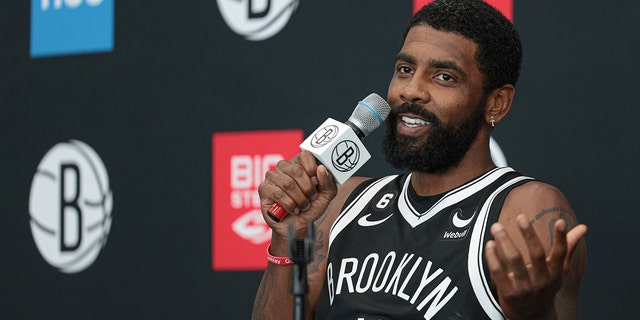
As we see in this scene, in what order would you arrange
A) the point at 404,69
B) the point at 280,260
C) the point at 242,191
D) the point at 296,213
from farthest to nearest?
1. the point at 242,191
2. the point at 404,69
3. the point at 280,260
4. the point at 296,213

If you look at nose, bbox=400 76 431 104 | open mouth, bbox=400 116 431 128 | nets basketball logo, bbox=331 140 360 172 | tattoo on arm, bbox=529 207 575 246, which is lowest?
tattoo on arm, bbox=529 207 575 246

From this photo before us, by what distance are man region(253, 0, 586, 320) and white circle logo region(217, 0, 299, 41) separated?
588mm

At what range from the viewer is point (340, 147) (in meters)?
1.36

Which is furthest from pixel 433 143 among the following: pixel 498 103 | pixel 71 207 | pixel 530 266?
pixel 71 207

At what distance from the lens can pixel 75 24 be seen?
2475 millimetres

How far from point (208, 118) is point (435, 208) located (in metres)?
0.85

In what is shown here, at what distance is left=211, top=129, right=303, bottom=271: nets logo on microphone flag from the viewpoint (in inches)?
86.8

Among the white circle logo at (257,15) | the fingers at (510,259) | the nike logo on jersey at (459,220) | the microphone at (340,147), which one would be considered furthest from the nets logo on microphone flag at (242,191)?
the fingers at (510,259)

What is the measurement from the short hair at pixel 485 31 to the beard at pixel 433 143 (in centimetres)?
6

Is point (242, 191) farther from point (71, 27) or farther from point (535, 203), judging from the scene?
point (535, 203)

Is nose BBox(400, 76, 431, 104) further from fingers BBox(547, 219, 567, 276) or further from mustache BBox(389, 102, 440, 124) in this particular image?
fingers BBox(547, 219, 567, 276)

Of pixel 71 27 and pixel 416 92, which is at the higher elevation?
pixel 71 27

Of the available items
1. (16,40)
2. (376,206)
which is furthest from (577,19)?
(16,40)

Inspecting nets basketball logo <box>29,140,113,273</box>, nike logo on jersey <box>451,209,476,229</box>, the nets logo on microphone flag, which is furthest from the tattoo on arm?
nets basketball logo <box>29,140,113,273</box>
